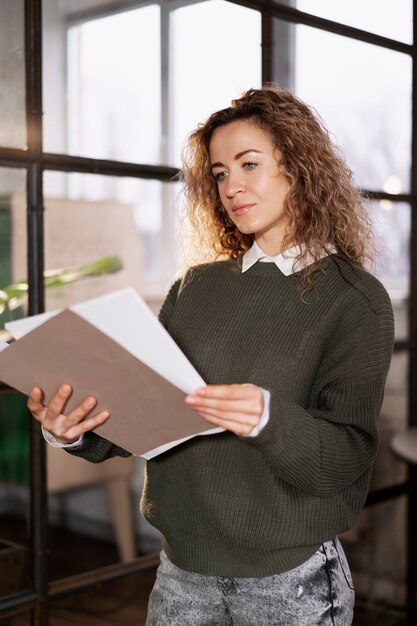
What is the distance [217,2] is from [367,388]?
131cm

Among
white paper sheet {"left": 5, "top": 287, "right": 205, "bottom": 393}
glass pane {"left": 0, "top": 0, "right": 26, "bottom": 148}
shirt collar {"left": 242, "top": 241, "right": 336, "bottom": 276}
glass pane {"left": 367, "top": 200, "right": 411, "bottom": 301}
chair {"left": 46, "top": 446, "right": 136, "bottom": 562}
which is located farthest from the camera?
glass pane {"left": 367, "top": 200, "right": 411, "bottom": 301}

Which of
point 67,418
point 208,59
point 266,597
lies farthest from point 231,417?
point 208,59

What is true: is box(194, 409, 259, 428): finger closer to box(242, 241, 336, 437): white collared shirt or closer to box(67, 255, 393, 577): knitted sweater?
box(67, 255, 393, 577): knitted sweater

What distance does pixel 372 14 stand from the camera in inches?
108

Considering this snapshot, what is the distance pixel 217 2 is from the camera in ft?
7.39

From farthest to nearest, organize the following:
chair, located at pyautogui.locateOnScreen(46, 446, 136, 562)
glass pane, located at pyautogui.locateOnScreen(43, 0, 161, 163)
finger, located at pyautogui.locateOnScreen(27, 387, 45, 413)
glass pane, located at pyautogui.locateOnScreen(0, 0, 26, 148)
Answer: chair, located at pyautogui.locateOnScreen(46, 446, 136, 562), glass pane, located at pyautogui.locateOnScreen(43, 0, 161, 163), glass pane, located at pyautogui.locateOnScreen(0, 0, 26, 148), finger, located at pyautogui.locateOnScreen(27, 387, 45, 413)

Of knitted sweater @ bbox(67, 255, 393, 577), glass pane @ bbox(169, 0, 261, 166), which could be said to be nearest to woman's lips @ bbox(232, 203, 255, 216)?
knitted sweater @ bbox(67, 255, 393, 577)

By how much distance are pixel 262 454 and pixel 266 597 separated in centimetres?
24

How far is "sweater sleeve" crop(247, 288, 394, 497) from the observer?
49.8 inches

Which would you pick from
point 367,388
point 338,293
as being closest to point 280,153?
point 338,293

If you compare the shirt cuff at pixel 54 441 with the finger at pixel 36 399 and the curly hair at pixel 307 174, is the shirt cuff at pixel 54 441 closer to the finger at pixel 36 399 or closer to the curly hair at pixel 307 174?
the finger at pixel 36 399

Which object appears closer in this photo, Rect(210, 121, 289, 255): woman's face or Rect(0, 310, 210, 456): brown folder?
Rect(0, 310, 210, 456): brown folder

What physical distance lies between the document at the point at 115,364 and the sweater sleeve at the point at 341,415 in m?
0.12

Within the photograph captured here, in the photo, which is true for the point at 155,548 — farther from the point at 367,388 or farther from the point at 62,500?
the point at 367,388
